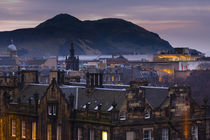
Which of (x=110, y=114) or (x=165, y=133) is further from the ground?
(x=110, y=114)

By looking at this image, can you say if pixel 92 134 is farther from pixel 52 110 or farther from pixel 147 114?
pixel 52 110

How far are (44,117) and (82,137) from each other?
8743mm

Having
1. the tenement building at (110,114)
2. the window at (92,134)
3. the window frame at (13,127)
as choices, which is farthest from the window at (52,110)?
the window frame at (13,127)

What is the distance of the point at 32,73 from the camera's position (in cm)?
11556

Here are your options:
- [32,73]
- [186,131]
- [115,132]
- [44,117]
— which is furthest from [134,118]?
[32,73]

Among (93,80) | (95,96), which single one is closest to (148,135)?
(95,96)

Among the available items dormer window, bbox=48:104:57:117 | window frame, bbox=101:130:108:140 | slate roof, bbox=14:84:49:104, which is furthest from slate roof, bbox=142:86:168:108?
slate roof, bbox=14:84:49:104

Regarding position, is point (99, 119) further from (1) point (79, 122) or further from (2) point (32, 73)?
(2) point (32, 73)

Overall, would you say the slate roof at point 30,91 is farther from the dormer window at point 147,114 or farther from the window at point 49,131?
the dormer window at point 147,114

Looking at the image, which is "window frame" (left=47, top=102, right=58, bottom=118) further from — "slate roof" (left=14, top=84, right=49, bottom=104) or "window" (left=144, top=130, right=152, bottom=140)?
"window" (left=144, top=130, right=152, bottom=140)

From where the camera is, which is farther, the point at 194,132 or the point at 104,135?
the point at 194,132

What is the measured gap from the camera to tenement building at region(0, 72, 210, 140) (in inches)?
3469

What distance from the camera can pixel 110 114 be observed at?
86.6 m

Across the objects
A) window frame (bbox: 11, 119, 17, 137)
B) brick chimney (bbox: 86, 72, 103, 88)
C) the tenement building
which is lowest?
window frame (bbox: 11, 119, 17, 137)
